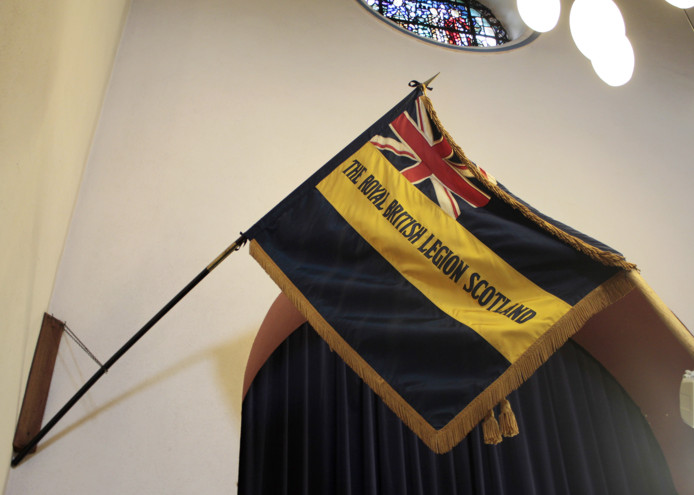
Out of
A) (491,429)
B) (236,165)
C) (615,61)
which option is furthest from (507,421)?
(236,165)

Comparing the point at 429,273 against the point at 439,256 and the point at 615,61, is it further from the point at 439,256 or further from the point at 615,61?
the point at 615,61

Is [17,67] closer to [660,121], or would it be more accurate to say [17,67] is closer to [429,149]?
[429,149]

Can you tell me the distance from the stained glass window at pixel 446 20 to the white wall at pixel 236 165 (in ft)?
1.08

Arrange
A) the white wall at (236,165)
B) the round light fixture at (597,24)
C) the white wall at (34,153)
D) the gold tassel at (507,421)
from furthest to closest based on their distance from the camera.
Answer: the round light fixture at (597,24) < the white wall at (236,165) < the gold tassel at (507,421) < the white wall at (34,153)

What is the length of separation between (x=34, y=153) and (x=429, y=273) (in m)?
1.15

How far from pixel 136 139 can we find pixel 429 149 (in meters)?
1.36

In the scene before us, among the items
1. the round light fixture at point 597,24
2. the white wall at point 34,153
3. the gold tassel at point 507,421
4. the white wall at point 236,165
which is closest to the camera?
the white wall at point 34,153

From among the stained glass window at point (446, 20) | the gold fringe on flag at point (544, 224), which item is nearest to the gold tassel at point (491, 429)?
the gold fringe on flag at point (544, 224)

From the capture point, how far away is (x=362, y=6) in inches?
134

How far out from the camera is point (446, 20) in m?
3.80

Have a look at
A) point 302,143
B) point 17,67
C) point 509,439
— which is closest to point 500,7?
point 302,143

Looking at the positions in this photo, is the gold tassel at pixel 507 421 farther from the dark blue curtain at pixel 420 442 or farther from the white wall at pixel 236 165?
the white wall at pixel 236 165

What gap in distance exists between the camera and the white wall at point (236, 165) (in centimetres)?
187

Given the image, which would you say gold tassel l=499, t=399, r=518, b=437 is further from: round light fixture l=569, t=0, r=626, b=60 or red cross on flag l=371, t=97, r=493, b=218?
round light fixture l=569, t=0, r=626, b=60
